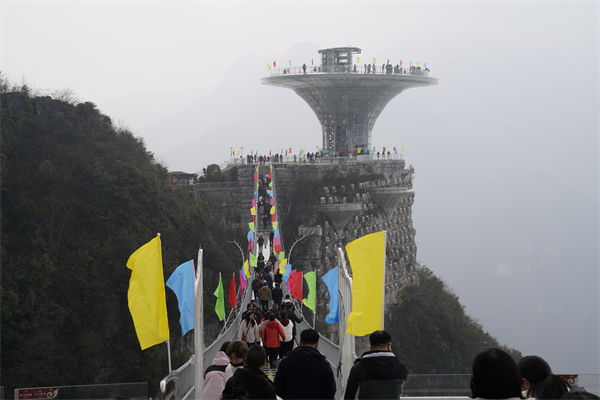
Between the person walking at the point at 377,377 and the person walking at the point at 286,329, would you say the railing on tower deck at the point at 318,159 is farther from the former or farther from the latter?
the person walking at the point at 377,377

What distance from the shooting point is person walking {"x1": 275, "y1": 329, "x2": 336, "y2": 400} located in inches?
237

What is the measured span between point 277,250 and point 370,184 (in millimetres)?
19481

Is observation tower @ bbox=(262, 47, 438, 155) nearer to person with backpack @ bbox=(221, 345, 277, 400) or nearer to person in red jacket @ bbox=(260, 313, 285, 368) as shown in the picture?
person in red jacket @ bbox=(260, 313, 285, 368)

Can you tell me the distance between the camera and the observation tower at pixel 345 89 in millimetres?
48344

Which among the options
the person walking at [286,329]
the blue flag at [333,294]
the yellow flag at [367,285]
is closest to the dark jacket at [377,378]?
the yellow flag at [367,285]

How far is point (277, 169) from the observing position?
1671 inches

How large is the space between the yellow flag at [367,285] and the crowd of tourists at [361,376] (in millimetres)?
2216

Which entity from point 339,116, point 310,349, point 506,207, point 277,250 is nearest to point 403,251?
point 339,116

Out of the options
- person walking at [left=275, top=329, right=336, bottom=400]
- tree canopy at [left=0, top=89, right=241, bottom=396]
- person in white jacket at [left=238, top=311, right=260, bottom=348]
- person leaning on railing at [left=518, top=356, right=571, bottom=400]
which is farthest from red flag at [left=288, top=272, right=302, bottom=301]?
person leaning on railing at [left=518, top=356, right=571, bottom=400]

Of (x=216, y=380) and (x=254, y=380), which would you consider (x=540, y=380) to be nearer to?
(x=254, y=380)

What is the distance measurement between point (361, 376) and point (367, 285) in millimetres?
3057

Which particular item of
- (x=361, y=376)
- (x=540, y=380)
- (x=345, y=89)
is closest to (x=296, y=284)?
(x=361, y=376)

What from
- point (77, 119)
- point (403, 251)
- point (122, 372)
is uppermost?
point (77, 119)

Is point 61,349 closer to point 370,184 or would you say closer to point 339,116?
point 370,184
